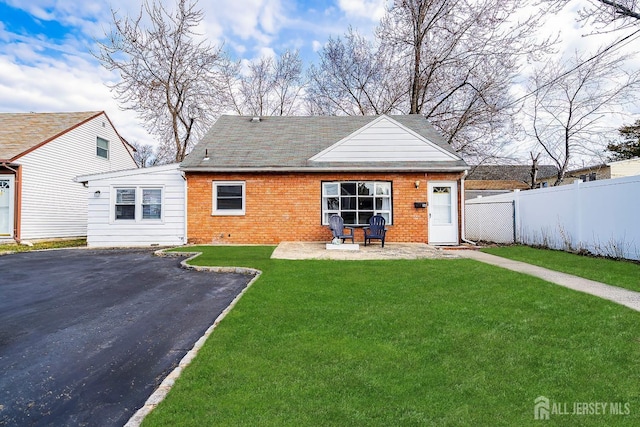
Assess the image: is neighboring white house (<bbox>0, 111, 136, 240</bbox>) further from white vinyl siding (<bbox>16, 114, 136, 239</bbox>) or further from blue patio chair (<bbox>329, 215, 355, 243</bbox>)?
blue patio chair (<bbox>329, 215, 355, 243</bbox>)

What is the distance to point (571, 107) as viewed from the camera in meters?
22.5

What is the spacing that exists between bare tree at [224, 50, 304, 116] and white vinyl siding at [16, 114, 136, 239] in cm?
1095

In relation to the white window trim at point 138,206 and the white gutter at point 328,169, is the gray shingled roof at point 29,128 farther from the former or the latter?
the white gutter at point 328,169

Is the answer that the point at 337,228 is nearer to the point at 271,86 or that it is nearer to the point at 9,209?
the point at 9,209

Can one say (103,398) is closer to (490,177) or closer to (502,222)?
(502,222)

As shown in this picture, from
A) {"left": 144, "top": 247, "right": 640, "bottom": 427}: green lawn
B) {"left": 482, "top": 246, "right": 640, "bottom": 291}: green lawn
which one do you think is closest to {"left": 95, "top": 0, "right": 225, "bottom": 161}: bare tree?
{"left": 482, "top": 246, "right": 640, "bottom": 291}: green lawn

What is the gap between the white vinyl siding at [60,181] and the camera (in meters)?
14.7

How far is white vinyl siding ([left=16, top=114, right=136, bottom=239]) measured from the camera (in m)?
14.7

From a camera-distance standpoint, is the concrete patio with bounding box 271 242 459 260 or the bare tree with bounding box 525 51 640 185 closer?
the concrete patio with bounding box 271 242 459 260

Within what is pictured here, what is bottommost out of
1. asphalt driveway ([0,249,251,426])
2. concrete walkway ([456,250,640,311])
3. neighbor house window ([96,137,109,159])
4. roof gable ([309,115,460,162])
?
asphalt driveway ([0,249,251,426])

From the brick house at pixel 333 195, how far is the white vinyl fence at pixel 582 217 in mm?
2418

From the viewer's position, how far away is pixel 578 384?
8.56 ft

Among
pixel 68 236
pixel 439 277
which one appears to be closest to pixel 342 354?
pixel 439 277

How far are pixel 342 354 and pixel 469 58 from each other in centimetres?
2119
